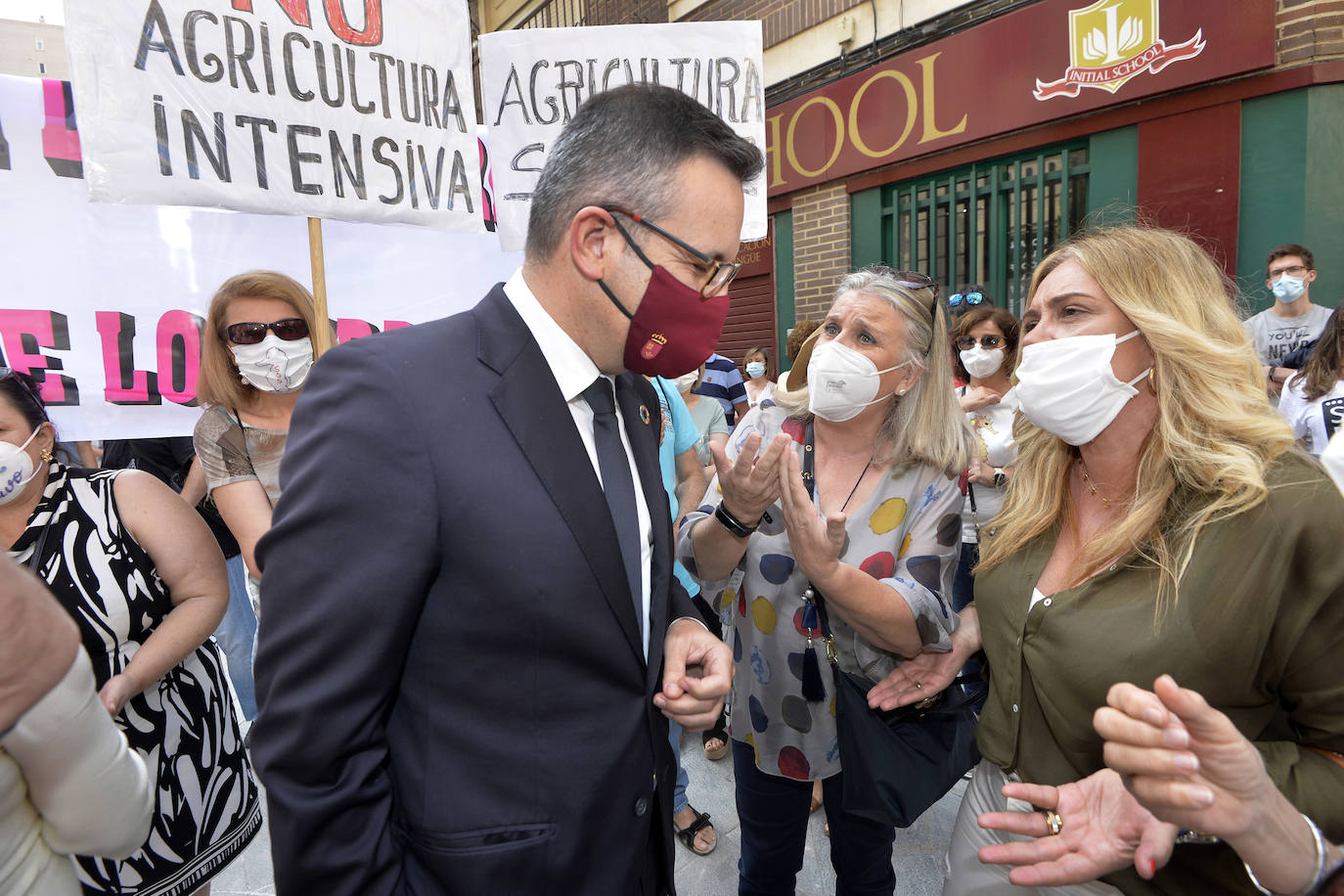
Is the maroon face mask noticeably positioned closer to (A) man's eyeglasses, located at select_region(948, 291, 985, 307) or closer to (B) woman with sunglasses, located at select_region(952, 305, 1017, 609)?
(B) woman with sunglasses, located at select_region(952, 305, 1017, 609)

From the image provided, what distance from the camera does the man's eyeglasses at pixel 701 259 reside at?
4.30 feet

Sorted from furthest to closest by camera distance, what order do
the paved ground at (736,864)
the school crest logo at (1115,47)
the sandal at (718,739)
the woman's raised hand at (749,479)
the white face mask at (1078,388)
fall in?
the school crest logo at (1115,47) < the sandal at (718,739) < the paved ground at (736,864) < the woman's raised hand at (749,479) < the white face mask at (1078,388)

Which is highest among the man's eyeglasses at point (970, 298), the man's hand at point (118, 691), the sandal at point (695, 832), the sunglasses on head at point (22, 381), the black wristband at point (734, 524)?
the man's eyeglasses at point (970, 298)

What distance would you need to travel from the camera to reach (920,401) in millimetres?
2268

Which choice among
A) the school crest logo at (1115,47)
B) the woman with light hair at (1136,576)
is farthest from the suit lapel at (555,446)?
the school crest logo at (1115,47)

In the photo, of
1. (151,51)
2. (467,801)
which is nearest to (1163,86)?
(151,51)

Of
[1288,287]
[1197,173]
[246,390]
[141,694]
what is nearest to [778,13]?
[1197,173]

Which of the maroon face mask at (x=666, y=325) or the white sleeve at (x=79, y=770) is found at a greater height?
the maroon face mask at (x=666, y=325)

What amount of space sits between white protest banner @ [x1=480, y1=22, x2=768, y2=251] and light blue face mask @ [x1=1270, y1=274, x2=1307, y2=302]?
3910mm

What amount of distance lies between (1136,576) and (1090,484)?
347mm

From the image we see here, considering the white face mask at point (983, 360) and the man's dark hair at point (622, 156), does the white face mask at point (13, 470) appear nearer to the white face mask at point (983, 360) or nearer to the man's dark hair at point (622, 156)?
the man's dark hair at point (622, 156)

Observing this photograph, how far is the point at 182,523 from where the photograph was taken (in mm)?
2012

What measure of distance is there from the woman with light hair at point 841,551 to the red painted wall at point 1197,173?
447cm

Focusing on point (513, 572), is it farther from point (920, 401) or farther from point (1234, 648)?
point (920, 401)
